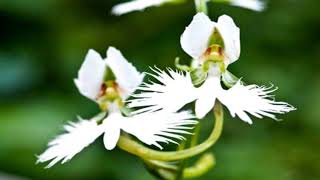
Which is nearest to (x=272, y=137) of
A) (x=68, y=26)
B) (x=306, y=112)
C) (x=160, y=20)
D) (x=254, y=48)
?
(x=306, y=112)

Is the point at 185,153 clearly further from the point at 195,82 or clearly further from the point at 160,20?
the point at 160,20

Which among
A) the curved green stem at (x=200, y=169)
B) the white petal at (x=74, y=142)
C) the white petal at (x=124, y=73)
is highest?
the white petal at (x=124, y=73)

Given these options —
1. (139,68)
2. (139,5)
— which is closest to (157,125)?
(139,5)

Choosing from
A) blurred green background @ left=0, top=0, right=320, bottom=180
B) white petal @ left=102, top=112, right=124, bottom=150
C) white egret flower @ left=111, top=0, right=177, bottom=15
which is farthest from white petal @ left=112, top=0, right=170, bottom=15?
blurred green background @ left=0, top=0, right=320, bottom=180

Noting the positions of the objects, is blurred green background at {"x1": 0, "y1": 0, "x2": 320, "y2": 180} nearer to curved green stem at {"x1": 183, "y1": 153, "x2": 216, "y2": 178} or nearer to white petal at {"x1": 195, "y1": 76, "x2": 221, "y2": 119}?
curved green stem at {"x1": 183, "y1": 153, "x2": 216, "y2": 178}

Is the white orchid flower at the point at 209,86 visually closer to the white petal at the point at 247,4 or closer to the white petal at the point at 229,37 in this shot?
the white petal at the point at 229,37

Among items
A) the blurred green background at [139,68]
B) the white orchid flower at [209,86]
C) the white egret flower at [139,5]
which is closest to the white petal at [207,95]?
the white orchid flower at [209,86]
